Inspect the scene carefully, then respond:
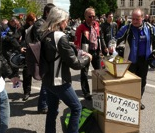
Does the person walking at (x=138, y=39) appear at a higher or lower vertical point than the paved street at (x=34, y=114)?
higher

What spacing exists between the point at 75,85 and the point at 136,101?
2876 mm

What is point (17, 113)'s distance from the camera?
4.63 m

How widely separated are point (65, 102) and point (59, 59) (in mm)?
518

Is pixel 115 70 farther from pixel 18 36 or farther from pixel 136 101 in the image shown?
pixel 18 36

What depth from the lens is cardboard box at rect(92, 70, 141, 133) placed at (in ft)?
11.6

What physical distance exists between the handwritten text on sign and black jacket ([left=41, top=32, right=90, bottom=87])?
72 cm

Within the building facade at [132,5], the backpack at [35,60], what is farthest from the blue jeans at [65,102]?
the building facade at [132,5]

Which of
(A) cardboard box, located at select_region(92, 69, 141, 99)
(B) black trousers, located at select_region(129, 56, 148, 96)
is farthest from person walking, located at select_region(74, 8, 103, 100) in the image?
(A) cardboard box, located at select_region(92, 69, 141, 99)

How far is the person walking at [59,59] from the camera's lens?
2959mm

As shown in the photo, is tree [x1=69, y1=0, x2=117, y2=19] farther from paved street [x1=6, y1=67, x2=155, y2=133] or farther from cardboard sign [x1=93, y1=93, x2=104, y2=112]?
cardboard sign [x1=93, y1=93, x2=104, y2=112]

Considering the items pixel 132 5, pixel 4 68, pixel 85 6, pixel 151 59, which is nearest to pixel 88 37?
pixel 151 59

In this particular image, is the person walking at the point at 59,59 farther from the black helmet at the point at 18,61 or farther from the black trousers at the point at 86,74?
the black trousers at the point at 86,74

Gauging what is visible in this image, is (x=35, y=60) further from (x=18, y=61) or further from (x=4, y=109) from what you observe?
(x=18, y=61)

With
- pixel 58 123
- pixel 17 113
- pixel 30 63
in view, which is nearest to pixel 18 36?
pixel 17 113
